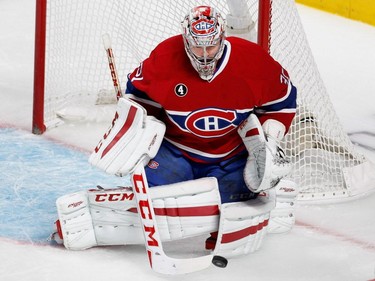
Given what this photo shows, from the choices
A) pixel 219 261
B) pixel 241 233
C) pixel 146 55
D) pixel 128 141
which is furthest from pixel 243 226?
pixel 146 55

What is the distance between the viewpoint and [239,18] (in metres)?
5.03

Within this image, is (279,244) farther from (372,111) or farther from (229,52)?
(372,111)

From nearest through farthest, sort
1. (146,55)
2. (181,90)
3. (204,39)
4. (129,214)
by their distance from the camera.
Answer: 1. (204,39)
2. (181,90)
3. (129,214)
4. (146,55)

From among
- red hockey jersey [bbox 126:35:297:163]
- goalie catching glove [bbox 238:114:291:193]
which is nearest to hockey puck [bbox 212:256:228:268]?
goalie catching glove [bbox 238:114:291:193]

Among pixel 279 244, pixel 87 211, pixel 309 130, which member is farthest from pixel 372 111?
pixel 87 211

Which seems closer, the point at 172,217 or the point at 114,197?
the point at 172,217

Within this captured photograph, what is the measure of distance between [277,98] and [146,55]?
1.48 metres

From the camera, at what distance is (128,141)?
3.99m

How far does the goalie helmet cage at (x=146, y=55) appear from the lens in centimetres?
473

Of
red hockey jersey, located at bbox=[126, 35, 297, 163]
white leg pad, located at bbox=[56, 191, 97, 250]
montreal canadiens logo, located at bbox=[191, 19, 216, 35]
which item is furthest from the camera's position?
white leg pad, located at bbox=[56, 191, 97, 250]

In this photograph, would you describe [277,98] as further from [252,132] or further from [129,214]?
[129,214]

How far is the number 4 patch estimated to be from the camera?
3980 millimetres

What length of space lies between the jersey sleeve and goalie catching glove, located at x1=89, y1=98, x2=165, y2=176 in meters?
0.35

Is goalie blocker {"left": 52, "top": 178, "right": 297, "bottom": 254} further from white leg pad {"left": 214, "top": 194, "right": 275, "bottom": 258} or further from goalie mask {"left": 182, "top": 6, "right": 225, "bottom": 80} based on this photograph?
goalie mask {"left": 182, "top": 6, "right": 225, "bottom": 80}
